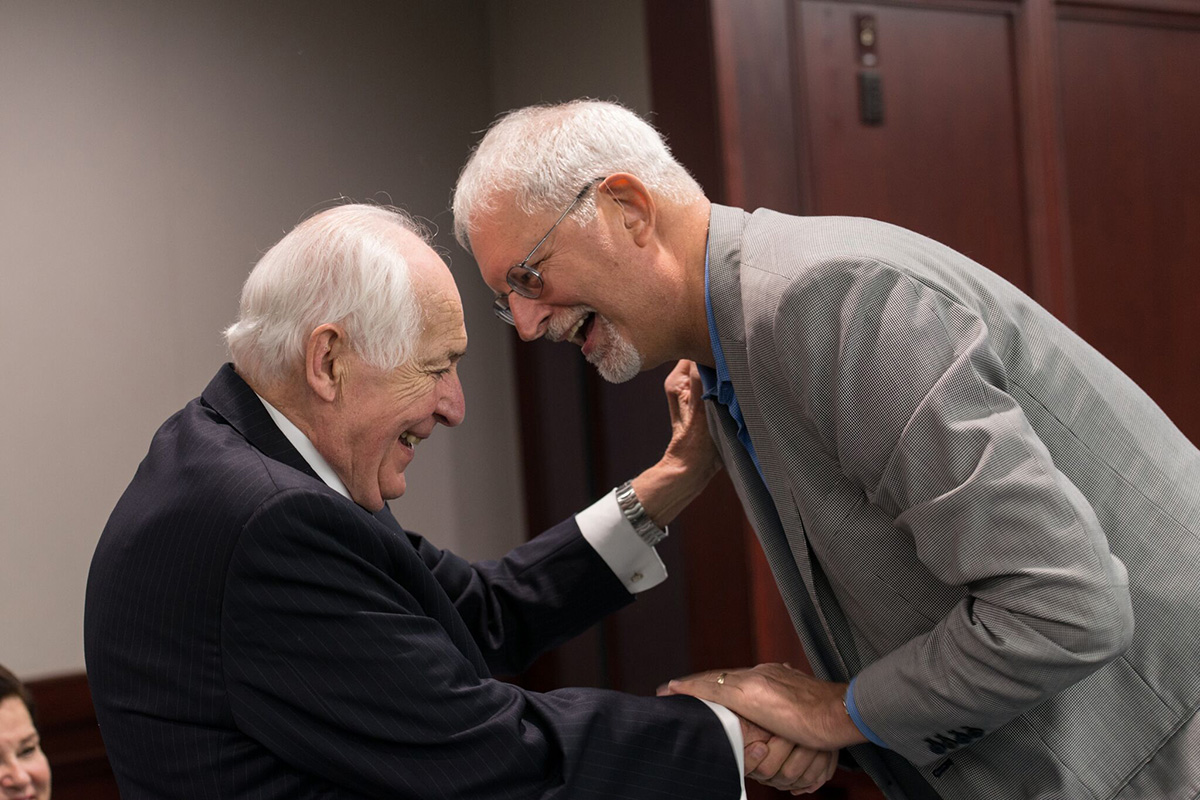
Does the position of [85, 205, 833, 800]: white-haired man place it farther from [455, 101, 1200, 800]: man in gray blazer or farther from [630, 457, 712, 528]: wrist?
[630, 457, 712, 528]: wrist

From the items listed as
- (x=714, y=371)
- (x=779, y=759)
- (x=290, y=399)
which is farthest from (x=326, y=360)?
(x=779, y=759)

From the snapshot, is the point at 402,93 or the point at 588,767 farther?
the point at 402,93

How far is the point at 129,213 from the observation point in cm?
329

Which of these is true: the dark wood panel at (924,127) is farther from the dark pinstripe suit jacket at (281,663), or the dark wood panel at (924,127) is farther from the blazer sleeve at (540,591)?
the dark pinstripe suit jacket at (281,663)

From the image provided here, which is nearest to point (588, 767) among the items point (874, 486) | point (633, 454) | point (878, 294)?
point (874, 486)

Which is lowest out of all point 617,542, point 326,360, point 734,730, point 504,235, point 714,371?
point 734,730

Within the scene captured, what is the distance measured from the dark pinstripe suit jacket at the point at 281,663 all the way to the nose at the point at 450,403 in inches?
10.3

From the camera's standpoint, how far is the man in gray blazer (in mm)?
1393

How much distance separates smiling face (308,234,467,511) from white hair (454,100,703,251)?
155 millimetres

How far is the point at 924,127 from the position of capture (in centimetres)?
315

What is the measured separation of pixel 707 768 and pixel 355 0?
113 inches

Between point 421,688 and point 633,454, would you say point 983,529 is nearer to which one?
point 421,688

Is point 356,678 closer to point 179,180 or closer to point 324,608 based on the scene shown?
point 324,608

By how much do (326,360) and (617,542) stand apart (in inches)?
29.4
